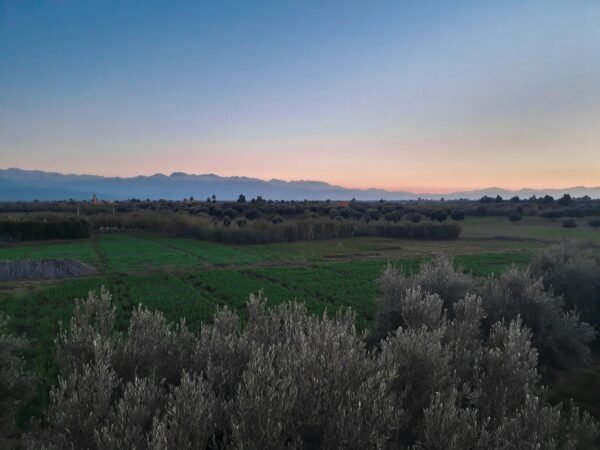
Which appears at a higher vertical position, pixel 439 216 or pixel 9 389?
pixel 439 216

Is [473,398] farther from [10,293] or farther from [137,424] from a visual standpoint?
[10,293]

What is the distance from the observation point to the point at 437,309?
871cm

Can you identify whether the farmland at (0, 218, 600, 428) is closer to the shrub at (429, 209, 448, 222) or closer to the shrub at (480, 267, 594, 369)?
the shrub at (480, 267, 594, 369)

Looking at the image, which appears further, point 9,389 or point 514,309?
point 514,309

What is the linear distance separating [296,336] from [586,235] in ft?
191

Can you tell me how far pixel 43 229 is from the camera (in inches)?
1944

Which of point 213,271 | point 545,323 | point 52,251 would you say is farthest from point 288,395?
point 52,251

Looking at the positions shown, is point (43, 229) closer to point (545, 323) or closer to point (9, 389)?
point (9, 389)

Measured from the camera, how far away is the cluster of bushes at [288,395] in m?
4.45

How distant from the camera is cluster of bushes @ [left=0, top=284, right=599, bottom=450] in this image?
4.45m

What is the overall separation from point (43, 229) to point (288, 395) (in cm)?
5316

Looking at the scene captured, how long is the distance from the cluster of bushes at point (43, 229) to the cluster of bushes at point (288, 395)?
48.4 m

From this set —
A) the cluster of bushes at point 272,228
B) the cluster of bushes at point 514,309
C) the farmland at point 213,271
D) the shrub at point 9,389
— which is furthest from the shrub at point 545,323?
the cluster of bushes at point 272,228

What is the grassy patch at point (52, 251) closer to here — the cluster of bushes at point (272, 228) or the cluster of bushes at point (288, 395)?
the cluster of bushes at point (272, 228)
